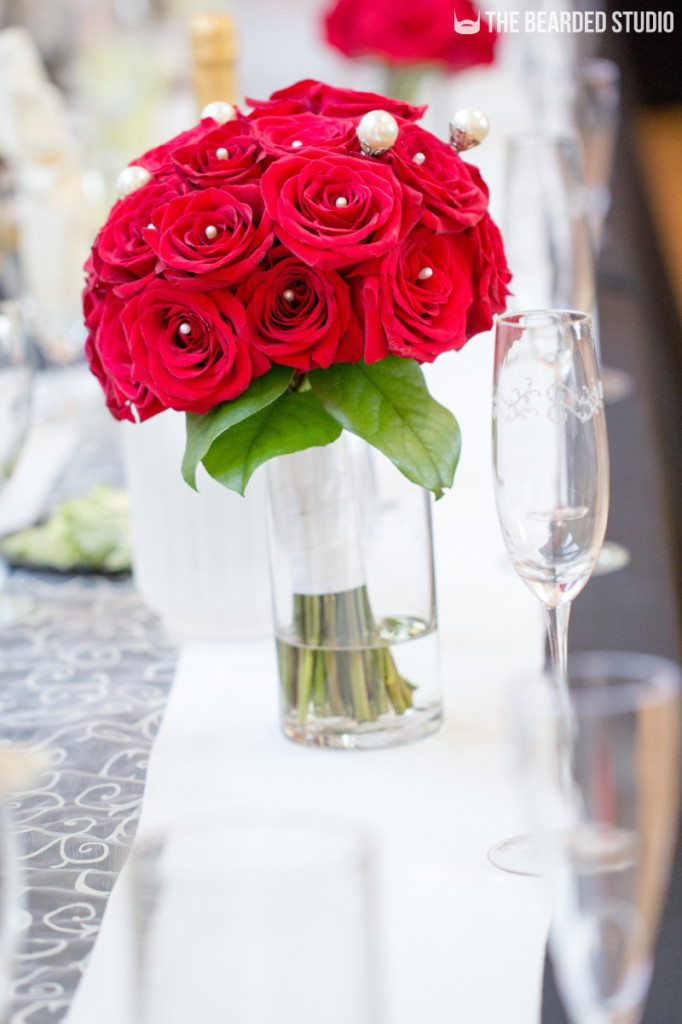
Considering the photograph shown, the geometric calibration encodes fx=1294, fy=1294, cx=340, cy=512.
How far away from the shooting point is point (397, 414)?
72 centimetres

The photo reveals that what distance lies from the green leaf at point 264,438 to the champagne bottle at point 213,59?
626 mm

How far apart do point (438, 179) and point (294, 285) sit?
0.35 ft

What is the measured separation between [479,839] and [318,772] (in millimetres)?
126

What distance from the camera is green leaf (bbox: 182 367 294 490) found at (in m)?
0.70

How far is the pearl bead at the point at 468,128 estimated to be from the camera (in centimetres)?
79

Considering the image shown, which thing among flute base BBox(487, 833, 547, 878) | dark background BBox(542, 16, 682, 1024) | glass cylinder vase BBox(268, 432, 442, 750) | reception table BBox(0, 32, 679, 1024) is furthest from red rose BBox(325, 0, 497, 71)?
flute base BBox(487, 833, 547, 878)

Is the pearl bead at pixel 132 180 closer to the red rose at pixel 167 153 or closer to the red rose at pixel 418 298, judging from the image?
the red rose at pixel 167 153

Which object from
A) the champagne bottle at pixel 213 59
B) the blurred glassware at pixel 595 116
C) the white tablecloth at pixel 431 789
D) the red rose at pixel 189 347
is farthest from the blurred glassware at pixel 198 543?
the blurred glassware at pixel 595 116

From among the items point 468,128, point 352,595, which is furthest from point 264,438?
point 468,128

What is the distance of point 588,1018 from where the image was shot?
0.41m

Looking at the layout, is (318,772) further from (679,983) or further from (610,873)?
(610,873)

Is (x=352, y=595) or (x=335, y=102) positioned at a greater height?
(x=335, y=102)

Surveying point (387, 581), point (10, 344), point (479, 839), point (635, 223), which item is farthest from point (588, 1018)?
point (635, 223)

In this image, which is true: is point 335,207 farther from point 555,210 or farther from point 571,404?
point 555,210
